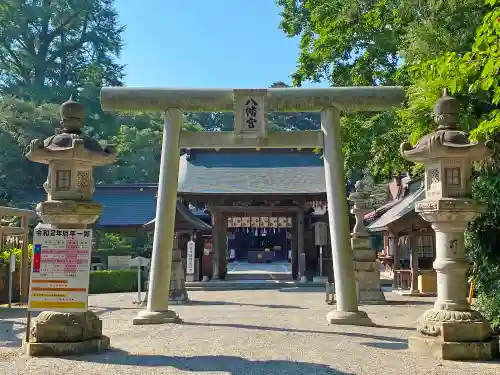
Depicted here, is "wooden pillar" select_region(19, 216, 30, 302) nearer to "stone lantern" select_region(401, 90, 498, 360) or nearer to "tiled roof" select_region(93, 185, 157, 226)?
"tiled roof" select_region(93, 185, 157, 226)

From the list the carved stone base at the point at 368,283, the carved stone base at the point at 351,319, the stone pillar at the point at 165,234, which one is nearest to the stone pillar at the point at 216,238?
the carved stone base at the point at 368,283

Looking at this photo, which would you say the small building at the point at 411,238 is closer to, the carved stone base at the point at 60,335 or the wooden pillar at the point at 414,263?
the wooden pillar at the point at 414,263

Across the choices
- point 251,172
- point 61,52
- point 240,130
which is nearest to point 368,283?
point 240,130

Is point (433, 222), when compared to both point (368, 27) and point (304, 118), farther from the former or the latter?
point (304, 118)

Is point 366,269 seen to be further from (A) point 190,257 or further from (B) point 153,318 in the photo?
(A) point 190,257

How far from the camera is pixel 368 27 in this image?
15.4 meters

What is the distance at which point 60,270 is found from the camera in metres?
6.62

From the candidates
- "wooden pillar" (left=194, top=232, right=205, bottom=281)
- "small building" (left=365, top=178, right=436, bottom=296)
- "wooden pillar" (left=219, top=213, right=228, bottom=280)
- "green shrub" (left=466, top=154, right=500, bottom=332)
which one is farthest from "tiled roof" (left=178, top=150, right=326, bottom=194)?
"green shrub" (left=466, top=154, right=500, bottom=332)

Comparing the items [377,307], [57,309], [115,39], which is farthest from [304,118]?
[57,309]

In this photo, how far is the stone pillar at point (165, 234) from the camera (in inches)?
377

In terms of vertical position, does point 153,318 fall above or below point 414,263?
below

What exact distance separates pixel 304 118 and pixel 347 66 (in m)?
38.5

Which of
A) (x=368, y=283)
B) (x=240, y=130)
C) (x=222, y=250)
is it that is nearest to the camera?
(x=240, y=130)

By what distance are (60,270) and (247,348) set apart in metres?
2.82
